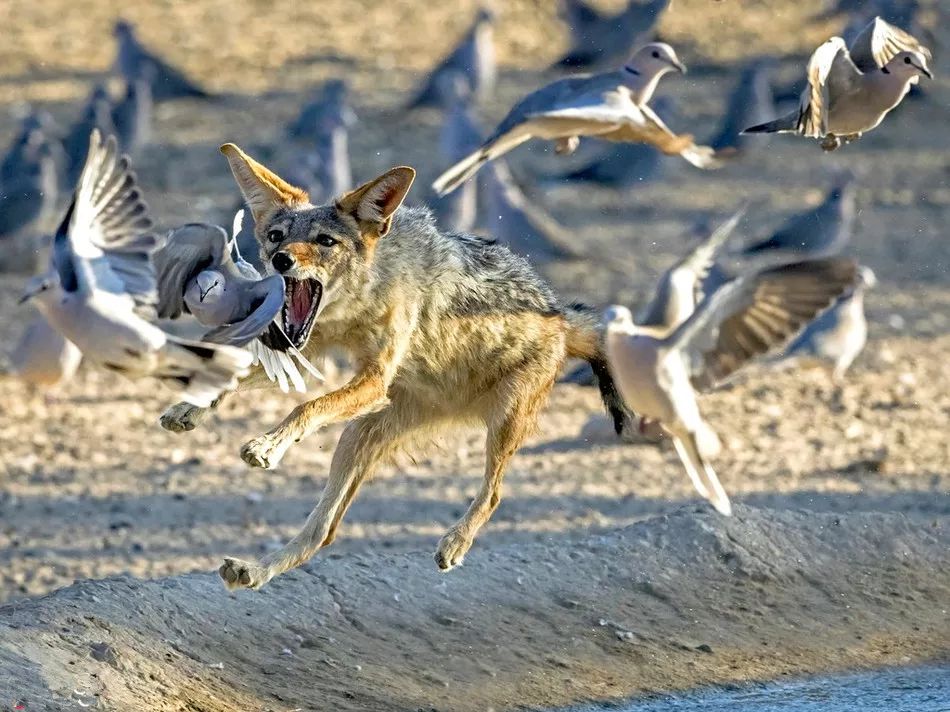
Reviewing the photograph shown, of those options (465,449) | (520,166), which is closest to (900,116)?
(520,166)

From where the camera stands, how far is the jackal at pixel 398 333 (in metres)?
6.55

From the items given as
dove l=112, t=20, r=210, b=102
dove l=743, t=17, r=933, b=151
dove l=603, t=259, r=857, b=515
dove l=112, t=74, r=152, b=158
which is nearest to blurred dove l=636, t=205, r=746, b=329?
dove l=603, t=259, r=857, b=515

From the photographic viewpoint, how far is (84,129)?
1642 cm

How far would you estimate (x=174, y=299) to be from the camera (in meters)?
6.04

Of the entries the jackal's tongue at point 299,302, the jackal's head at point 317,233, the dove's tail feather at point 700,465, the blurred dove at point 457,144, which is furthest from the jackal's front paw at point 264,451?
the blurred dove at point 457,144

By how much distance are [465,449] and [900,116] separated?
30.8ft

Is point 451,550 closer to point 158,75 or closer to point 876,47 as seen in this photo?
point 876,47

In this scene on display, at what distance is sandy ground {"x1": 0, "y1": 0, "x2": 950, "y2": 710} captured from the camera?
9023mm

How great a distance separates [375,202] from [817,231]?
7902mm

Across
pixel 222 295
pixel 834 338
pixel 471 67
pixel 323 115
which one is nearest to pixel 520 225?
pixel 323 115

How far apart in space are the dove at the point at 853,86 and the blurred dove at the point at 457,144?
23.5ft

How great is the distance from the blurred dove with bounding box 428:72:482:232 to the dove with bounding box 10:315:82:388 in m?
3.80

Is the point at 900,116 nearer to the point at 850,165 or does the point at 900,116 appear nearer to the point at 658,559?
the point at 850,165


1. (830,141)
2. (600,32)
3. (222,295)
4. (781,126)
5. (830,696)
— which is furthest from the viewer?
(600,32)
